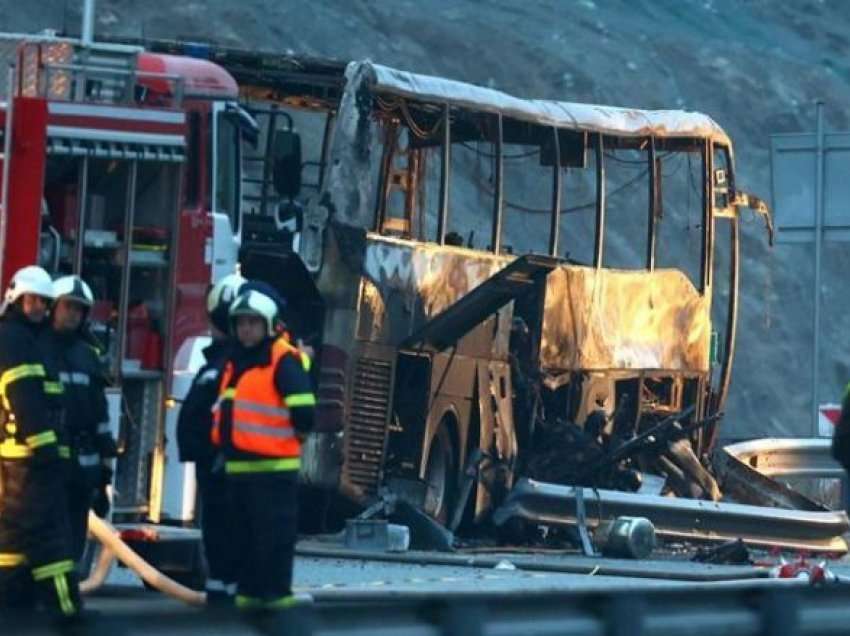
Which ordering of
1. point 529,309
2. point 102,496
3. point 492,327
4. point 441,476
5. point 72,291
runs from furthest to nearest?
point 529,309
point 492,327
point 441,476
point 102,496
point 72,291

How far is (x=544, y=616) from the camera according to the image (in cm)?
635

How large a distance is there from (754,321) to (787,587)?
42478 millimetres

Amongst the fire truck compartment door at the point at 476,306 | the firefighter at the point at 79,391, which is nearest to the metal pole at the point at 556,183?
the fire truck compartment door at the point at 476,306

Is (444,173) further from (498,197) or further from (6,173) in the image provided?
(6,173)

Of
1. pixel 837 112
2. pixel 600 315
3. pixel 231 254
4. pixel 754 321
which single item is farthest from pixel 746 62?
pixel 231 254

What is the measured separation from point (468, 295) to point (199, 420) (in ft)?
33.6

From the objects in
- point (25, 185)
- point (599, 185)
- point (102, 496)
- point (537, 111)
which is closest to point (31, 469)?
point (102, 496)

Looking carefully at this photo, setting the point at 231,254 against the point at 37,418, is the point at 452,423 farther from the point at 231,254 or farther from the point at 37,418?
the point at 37,418

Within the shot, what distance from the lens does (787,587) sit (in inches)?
275

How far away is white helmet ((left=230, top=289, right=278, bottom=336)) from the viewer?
10.8 m

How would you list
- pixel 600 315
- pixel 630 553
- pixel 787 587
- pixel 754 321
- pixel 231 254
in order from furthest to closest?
pixel 754 321 < pixel 600 315 < pixel 630 553 < pixel 231 254 < pixel 787 587

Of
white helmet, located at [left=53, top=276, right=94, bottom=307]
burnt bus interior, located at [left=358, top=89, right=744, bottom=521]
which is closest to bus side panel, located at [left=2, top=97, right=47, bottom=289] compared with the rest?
white helmet, located at [left=53, top=276, right=94, bottom=307]

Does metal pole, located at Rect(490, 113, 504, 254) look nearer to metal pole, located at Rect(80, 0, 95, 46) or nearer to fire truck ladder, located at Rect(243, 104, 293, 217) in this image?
fire truck ladder, located at Rect(243, 104, 293, 217)

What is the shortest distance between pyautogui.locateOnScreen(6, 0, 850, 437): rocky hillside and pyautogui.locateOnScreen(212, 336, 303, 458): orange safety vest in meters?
33.9
